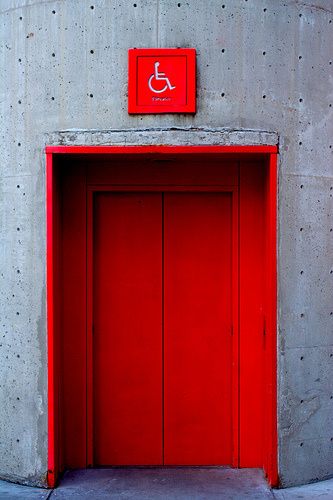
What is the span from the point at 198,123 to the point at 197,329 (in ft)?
6.14

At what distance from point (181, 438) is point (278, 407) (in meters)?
1.05

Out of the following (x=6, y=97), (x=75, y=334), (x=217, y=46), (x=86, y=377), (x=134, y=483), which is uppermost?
(x=217, y=46)

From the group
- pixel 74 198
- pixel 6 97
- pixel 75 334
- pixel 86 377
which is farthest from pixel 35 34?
pixel 86 377

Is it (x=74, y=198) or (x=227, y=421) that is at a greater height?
(x=74, y=198)

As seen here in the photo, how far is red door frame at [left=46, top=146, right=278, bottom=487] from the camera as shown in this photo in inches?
231

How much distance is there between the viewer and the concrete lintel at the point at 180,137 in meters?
5.85

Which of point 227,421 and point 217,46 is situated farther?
point 227,421

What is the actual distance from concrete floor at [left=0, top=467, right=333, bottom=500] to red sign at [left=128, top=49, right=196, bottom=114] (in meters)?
3.14

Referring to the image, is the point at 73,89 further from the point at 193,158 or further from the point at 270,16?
the point at 270,16

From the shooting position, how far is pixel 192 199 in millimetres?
6480

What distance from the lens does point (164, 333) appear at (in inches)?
255

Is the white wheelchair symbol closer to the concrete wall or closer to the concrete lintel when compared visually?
the concrete wall

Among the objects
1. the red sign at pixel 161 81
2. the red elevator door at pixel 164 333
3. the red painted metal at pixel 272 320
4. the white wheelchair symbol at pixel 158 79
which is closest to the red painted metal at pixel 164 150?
the red painted metal at pixel 272 320

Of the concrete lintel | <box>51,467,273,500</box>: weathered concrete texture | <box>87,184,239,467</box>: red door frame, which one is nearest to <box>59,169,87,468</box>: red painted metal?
<box>87,184,239,467</box>: red door frame
